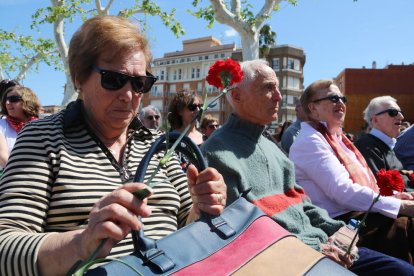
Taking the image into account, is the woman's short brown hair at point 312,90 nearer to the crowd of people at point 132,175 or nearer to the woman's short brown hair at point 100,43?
the crowd of people at point 132,175

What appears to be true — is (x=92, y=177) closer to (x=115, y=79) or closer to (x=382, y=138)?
(x=115, y=79)

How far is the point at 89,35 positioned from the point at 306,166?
2.07 metres

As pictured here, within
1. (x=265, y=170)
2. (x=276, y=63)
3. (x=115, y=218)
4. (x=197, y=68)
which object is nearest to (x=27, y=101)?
(x=265, y=170)

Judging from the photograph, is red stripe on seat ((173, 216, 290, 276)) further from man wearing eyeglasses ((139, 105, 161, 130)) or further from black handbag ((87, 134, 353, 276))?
man wearing eyeglasses ((139, 105, 161, 130))

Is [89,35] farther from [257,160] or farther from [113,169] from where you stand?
[257,160]

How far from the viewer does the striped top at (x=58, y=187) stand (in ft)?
4.31

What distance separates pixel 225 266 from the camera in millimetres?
1151

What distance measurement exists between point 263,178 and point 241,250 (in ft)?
4.46

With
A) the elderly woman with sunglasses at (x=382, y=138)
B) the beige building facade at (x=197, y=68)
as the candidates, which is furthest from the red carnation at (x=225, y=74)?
the beige building facade at (x=197, y=68)

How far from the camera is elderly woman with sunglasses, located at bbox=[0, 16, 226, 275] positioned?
1170 mm

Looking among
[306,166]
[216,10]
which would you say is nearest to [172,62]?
[216,10]

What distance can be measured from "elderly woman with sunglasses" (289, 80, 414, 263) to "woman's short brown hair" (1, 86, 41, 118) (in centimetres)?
320

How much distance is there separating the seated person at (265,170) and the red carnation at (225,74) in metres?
0.99

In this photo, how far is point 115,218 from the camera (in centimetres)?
105
